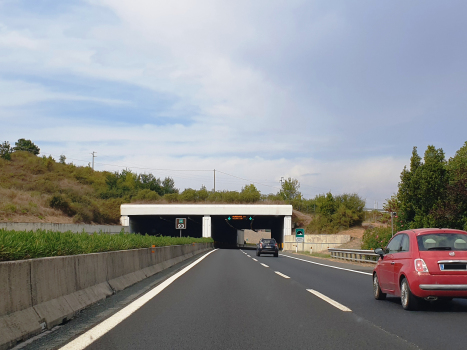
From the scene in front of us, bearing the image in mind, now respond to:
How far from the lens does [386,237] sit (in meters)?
29.8

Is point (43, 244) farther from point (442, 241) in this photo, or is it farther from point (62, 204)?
point (62, 204)

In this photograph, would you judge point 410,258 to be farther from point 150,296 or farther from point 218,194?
point 218,194

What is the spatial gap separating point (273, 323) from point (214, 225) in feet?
242

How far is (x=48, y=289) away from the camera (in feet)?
21.5

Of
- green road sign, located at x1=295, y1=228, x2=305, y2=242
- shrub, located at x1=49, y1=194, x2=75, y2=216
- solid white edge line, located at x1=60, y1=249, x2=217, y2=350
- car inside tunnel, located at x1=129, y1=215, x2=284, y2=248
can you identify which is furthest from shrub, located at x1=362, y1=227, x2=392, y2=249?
shrub, located at x1=49, y1=194, x2=75, y2=216

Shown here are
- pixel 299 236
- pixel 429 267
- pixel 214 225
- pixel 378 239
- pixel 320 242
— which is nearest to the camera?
pixel 429 267

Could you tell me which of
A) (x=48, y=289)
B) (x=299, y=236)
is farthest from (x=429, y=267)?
(x=299, y=236)

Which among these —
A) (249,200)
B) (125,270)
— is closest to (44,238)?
(125,270)

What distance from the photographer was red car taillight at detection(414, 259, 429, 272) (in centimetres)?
825

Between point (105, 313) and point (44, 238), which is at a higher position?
point (44, 238)

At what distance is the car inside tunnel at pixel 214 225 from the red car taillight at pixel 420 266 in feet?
190

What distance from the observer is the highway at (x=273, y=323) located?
569cm

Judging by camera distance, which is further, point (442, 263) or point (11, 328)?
point (442, 263)

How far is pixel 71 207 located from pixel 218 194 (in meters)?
58.0
